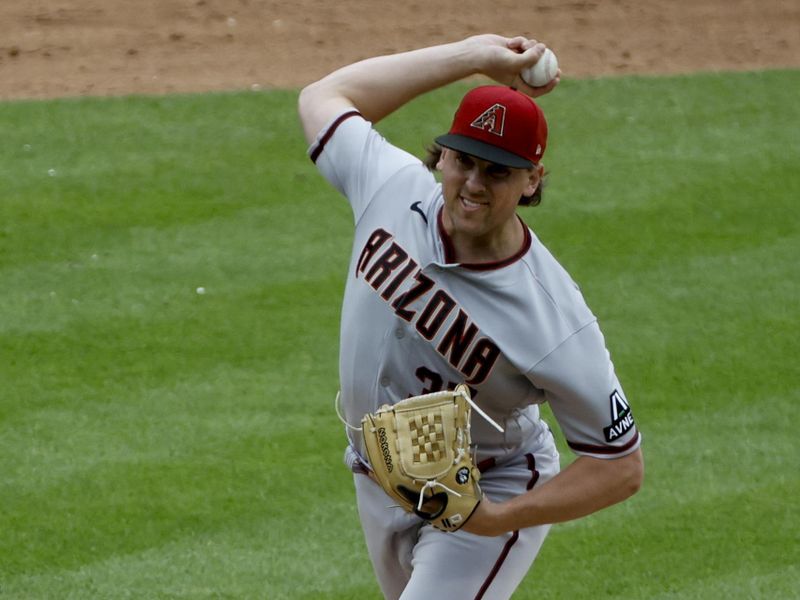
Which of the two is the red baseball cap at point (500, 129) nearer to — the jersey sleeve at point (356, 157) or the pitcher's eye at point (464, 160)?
the pitcher's eye at point (464, 160)

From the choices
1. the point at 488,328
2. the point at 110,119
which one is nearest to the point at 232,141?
the point at 110,119

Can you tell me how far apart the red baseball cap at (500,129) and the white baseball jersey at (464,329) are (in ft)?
0.85

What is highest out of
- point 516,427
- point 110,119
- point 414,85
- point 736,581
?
point 414,85

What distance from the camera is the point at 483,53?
391 centimetres

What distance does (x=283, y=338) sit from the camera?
7051mm

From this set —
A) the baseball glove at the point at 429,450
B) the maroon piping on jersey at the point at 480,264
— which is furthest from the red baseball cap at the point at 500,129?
the baseball glove at the point at 429,450

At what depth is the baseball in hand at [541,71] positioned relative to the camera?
3.91 m

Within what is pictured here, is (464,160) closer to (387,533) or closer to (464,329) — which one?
(464,329)

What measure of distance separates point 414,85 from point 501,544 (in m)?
1.32

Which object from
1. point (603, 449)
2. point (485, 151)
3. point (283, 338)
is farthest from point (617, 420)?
point (283, 338)

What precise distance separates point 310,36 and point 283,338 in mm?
5469

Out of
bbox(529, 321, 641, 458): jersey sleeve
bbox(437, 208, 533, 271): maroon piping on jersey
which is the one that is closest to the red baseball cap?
bbox(437, 208, 533, 271): maroon piping on jersey

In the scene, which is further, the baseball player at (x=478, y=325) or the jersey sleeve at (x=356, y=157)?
the jersey sleeve at (x=356, y=157)

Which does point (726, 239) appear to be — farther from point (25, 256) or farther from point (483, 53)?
point (483, 53)
